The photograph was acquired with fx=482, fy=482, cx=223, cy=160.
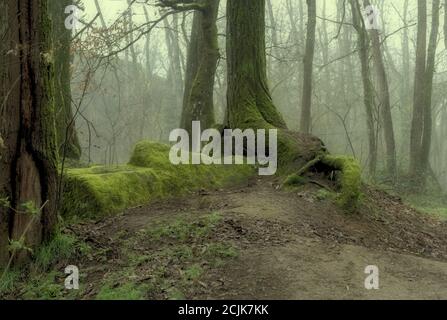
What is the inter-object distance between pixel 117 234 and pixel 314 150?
405 cm

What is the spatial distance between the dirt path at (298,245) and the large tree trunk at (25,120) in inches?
31.7

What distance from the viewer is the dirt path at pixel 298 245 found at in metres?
4.38

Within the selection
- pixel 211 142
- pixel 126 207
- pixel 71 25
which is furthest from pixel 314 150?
pixel 71 25

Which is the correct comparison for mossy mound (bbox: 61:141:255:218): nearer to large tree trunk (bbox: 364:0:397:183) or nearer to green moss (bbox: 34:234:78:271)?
green moss (bbox: 34:234:78:271)

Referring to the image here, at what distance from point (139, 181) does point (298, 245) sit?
2943 millimetres

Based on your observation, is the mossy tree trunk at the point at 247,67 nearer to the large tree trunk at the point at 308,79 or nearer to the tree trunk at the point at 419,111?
the large tree trunk at the point at 308,79

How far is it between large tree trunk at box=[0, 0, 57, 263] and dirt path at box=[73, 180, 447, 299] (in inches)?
31.7

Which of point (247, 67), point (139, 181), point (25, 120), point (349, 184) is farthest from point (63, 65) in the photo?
point (349, 184)

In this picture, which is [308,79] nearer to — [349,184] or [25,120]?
[349,184]

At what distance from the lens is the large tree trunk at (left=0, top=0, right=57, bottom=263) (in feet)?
16.1

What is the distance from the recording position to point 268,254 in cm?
499

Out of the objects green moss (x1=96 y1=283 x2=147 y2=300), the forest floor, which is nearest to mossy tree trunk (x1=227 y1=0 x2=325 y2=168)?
the forest floor

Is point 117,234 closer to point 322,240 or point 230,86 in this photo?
point 322,240

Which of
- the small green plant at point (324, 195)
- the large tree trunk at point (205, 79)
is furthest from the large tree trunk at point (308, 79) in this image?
the small green plant at point (324, 195)
